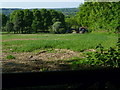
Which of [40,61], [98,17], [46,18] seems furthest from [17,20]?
[98,17]

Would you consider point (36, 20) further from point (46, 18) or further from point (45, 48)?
point (45, 48)

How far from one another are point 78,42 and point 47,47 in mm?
457

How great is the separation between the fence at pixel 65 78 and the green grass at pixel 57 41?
50.9 inches

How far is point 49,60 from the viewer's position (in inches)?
96.2

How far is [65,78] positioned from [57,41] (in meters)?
1.63

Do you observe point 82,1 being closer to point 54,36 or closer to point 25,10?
point 54,36

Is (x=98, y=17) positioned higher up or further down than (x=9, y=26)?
higher up

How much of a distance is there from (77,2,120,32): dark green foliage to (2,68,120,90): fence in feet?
4.22

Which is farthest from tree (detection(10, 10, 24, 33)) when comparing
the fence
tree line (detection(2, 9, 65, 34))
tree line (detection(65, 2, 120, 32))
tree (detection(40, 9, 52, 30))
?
the fence

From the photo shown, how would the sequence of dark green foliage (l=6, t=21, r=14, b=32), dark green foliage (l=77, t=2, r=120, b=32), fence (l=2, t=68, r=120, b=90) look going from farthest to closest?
dark green foliage (l=77, t=2, r=120, b=32)
dark green foliage (l=6, t=21, r=14, b=32)
fence (l=2, t=68, r=120, b=90)

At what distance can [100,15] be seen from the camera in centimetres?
223

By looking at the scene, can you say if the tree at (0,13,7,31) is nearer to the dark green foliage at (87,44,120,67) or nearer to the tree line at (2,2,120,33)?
the tree line at (2,2,120,33)

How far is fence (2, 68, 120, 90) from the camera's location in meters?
0.83

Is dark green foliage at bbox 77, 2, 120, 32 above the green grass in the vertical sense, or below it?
A: above
